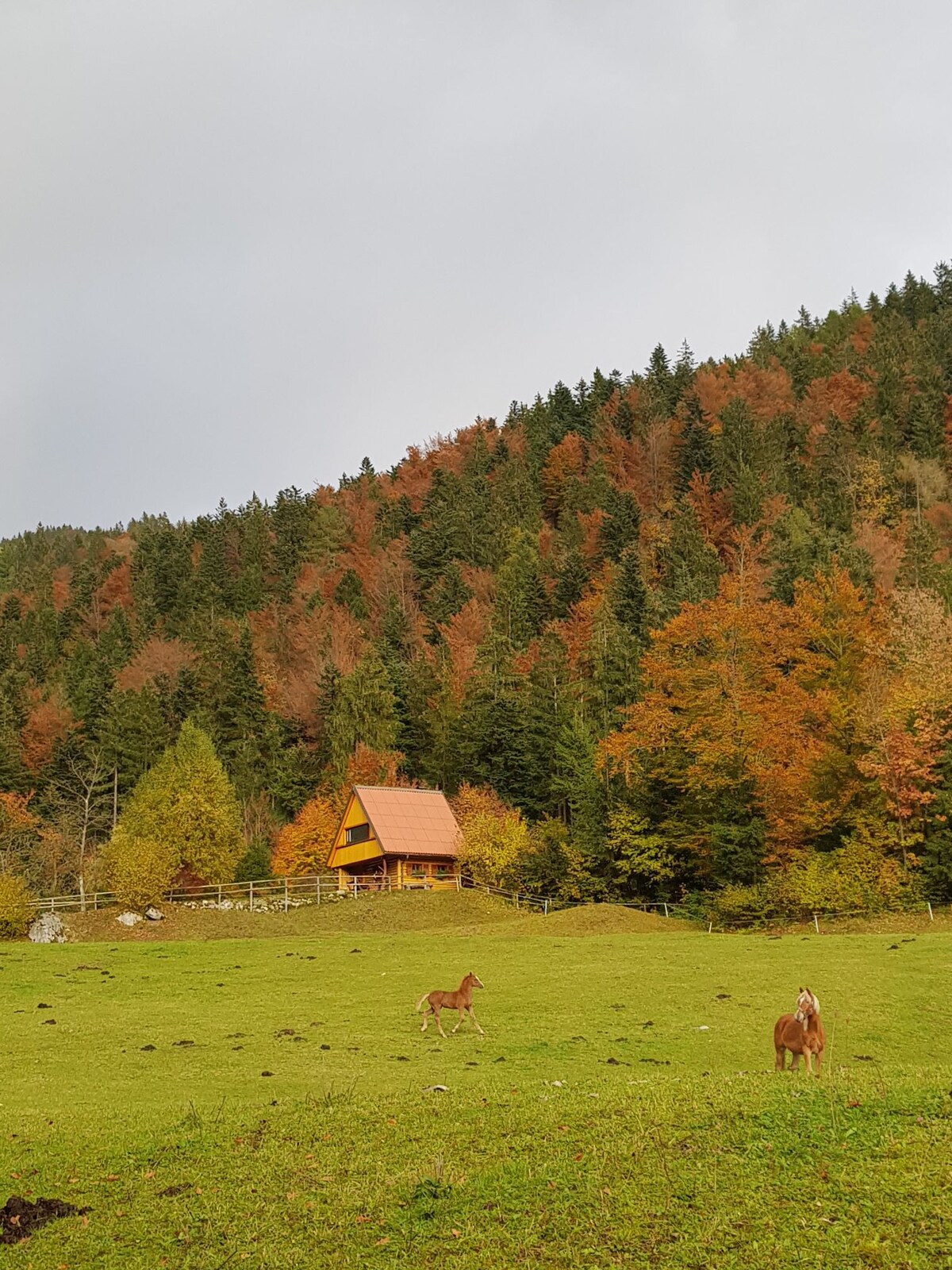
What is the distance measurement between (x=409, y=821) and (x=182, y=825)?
13655 millimetres

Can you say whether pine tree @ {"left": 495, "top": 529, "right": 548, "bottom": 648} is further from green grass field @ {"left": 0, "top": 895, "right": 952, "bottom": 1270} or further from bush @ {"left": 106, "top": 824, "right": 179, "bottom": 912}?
green grass field @ {"left": 0, "top": 895, "right": 952, "bottom": 1270}

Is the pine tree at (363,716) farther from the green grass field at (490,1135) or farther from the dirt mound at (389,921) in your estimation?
the green grass field at (490,1135)

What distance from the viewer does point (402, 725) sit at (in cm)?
7681

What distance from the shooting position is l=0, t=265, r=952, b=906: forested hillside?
44094 mm

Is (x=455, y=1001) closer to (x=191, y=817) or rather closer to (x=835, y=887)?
(x=835, y=887)

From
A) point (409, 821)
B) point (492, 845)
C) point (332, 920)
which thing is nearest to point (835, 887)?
point (492, 845)

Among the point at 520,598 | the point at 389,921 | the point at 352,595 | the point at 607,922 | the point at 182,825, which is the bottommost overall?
the point at 389,921

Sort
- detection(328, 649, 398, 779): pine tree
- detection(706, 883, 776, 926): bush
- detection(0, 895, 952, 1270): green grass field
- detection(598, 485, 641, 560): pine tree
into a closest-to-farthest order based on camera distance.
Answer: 1. detection(0, 895, 952, 1270): green grass field
2. detection(706, 883, 776, 926): bush
3. detection(328, 649, 398, 779): pine tree
4. detection(598, 485, 641, 560): pine tree

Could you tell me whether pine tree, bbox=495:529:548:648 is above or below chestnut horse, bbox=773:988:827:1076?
above

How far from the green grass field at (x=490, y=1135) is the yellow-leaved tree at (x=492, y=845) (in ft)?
103

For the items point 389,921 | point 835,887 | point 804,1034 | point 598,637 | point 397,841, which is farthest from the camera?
point 598,637

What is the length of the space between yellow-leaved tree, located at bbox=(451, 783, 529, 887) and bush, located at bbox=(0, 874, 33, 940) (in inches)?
939

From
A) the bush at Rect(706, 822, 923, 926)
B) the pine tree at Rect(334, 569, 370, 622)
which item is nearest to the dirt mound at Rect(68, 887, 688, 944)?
the bush at Rect(706, 822, 923, 926)

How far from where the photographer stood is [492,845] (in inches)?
2215
